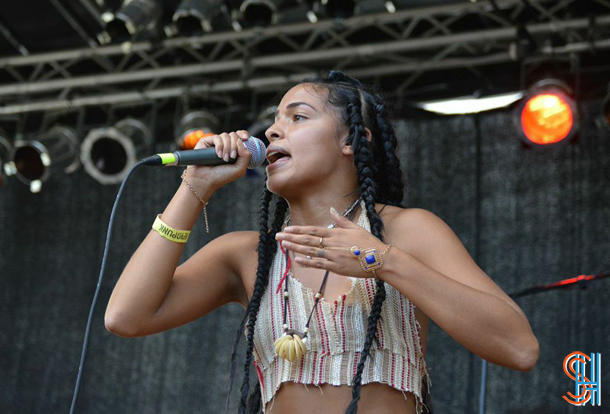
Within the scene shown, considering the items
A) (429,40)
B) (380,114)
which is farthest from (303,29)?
(380,114)

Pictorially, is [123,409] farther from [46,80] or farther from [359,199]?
[359,199]

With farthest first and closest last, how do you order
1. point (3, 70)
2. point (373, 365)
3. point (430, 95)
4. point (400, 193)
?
point (3, 70) < point (430, 95) < point (400, 193) < point (373, 365)

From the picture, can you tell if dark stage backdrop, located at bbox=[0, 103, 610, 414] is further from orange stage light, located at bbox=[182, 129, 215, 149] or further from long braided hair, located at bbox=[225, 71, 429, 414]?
long braided hair, located at bbox=[225, 71, 429, 414]

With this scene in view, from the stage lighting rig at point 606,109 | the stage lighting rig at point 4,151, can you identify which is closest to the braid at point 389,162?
the stage lighting rig at point 606,109

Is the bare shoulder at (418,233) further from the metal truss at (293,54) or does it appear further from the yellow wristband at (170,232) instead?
the metal truss at (293,54)

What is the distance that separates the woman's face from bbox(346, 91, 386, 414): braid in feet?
0.16

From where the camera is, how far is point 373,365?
6.32ft

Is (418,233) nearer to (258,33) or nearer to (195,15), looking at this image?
(195,15)

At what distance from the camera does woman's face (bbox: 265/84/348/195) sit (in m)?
2.08

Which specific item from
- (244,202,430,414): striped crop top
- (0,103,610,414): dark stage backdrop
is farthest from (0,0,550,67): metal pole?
(244,202,430,414): striped crop top

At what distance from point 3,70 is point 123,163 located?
4.14 ft

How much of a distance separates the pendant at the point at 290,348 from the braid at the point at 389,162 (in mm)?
516

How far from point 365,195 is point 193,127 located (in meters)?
3.25

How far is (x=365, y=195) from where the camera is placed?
6.84 ft
